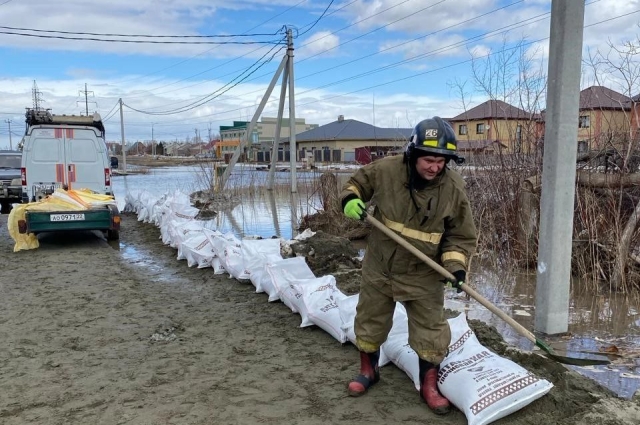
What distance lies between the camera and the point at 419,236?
2.80m

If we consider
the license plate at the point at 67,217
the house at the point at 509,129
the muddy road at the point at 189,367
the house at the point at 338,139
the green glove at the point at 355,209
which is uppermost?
the house at the point at 338,139

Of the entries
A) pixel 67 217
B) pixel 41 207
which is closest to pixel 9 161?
pixel 41 207

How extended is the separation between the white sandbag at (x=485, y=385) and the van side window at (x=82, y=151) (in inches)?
322

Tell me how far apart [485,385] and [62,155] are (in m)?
8.62

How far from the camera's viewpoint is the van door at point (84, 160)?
9117 millimetres

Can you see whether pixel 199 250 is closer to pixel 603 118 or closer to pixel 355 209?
pixel 355 209

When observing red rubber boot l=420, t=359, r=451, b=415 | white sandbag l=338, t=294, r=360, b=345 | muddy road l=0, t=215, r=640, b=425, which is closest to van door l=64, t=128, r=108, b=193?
muddy road l=0, t=215, r=640, b=425

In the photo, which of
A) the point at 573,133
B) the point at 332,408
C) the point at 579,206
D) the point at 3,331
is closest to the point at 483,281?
the point at 579,206

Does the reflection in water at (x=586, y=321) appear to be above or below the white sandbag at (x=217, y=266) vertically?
below

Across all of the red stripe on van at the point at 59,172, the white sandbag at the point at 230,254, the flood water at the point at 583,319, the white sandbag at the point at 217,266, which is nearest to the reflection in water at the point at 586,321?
the flood water at the point at 583,319

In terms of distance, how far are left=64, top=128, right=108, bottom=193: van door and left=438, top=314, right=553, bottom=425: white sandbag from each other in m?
8.11

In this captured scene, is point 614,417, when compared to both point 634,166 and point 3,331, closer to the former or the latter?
point 634,166

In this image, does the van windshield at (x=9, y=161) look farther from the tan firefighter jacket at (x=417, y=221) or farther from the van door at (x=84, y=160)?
the tan firefighter jacket at (x=417, y=221)

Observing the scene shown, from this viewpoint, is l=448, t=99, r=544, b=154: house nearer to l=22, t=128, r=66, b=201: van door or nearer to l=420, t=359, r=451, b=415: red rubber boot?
l=420, t=359, r=451, b=415: red rubber boot
